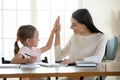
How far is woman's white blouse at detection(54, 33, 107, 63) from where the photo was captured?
2.71 meters

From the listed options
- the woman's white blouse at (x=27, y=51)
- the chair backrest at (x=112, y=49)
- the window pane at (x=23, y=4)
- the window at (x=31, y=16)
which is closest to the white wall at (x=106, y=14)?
the window at (x=31, y=16)

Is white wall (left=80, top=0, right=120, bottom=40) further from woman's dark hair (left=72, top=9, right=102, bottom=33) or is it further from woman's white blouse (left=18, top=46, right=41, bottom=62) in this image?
woman's white blouse (left=18, top=46, right=41, bottom=62)

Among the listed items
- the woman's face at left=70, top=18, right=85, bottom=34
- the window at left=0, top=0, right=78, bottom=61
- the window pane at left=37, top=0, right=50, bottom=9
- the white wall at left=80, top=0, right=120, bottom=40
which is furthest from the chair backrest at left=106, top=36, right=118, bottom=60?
the window pane at left=37, top=0, right=50, bottom=9

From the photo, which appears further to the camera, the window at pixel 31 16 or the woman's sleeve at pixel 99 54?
the window at pixel 31 16

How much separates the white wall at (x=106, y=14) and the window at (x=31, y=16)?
10.9 inches

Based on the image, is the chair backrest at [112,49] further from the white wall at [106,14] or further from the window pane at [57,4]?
the window pane at [57,4]

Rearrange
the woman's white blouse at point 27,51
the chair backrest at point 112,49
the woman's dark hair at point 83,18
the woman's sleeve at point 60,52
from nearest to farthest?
the woman's white blouse at point 27,51 → the woman's dark hair at point 83,18 → the woman's sleeve at point 60,52 → the chair backrest at point 112,49

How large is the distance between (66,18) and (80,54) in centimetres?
195

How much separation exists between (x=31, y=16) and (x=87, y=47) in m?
2.05

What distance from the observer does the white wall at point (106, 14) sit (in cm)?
458

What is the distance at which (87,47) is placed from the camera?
2.82 meters

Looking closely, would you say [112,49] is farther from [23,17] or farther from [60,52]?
[23,17]

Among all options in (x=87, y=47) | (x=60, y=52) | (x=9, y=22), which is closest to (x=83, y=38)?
(x=87, y=47)

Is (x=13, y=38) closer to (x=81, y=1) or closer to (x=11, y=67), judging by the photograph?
(x=81, y=1)
